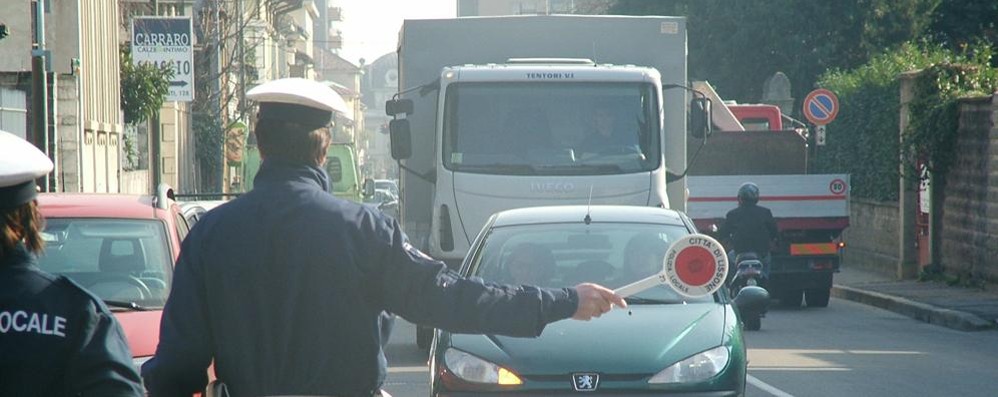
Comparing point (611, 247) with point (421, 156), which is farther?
point (421, 156)

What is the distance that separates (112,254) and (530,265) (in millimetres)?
2476

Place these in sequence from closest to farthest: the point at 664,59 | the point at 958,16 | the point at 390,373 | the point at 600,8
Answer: the point at 390,373, the point at 664,59, the point at 958,16, the point at 600,8

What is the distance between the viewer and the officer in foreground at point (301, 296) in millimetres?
4043

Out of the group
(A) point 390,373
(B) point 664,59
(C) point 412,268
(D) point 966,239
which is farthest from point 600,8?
(C) point 412,268

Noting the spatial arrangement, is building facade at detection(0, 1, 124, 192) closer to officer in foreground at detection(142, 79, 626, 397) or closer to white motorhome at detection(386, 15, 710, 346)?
white motorhome at detection(386, 15, 710, 346)

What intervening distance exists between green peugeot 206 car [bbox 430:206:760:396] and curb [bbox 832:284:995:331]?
9.46 metres

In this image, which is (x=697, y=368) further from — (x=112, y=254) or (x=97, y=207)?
(x=97, y=207)

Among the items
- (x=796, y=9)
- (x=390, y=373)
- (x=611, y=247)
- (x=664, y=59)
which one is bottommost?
(x=390, y=373)

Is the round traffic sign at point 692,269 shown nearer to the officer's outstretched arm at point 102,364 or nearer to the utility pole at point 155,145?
the officer's outstretched arm at point 102,364

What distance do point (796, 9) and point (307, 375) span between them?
44.3 m

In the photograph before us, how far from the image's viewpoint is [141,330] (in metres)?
7.35

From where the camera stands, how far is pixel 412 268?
4121 millimetres

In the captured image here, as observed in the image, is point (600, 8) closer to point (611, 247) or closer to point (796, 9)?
point (796, 9)

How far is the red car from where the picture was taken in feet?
26.3
